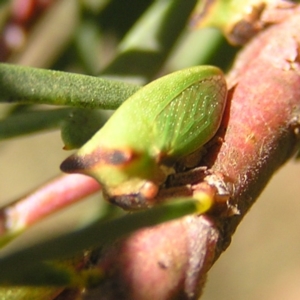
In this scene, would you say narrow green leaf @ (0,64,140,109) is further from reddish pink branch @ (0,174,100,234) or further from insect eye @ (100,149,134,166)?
reddish pink branch @ (0,174,100,234)

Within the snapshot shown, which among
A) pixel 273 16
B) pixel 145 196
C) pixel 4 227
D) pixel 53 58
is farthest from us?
pixel 53 58

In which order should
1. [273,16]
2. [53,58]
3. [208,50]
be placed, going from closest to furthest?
[273,16] → [208,50] → [53,58]

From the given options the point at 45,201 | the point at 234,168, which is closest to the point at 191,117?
the point at 234,168

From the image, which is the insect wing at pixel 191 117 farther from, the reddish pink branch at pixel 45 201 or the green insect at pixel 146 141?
the reddish pink branch at pixel 45 201

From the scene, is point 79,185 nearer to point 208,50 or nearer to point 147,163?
point 147,163

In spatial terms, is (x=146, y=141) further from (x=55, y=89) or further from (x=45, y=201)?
(x=45, y=201)

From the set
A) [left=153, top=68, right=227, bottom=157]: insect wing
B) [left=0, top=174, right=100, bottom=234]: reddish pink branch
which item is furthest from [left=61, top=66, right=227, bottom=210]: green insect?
[left=0, top=174, right=100, bottom=234]: reddish pink branch

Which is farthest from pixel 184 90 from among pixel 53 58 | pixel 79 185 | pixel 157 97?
pixel 53 58

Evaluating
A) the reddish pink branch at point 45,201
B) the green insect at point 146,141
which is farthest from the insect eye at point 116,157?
the reddish pink branch at point 45,201
